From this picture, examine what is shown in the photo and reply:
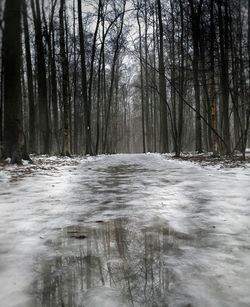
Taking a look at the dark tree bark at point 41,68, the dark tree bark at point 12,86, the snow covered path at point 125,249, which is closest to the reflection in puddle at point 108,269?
the snow covered path at point 125,249

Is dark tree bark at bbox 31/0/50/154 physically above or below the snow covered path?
above

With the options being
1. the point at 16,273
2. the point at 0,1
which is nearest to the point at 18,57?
the point at 0,1

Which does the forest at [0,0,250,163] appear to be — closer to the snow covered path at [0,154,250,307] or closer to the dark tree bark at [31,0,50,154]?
the dark tree bark at [31,0,50,154]

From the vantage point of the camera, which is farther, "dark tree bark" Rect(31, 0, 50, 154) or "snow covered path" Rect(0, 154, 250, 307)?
"dark tree bark" Rect(31, 0, 50, 154)

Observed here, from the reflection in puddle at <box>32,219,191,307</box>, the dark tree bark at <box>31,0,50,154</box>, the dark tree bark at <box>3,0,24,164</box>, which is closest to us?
the reflection in puddle at <box>32,219,191,307</box>

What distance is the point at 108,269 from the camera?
9.29 ft

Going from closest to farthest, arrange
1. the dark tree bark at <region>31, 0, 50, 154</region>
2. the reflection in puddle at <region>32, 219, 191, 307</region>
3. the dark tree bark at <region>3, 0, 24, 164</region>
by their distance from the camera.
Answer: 1. the reflection in puddle at <region>32, 219, 191, 307</region>
2. the dark tree bark at <region>3, 0, 24, 164</region>
3. the dark tree bark at <region>31, 0, 50, 154</region>

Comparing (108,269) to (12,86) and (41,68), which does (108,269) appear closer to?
(12,86)

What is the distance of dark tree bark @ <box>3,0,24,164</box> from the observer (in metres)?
11.8

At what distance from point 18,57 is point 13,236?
31.6ft

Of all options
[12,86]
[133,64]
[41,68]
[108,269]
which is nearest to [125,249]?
[108,269]

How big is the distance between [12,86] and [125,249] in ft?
31.9

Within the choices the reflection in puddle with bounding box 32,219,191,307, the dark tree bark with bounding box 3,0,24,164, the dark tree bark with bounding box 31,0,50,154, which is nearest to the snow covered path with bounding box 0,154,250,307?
the reflection in puddle with bounding box 32,219,191,307

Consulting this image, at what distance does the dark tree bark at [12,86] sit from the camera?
11.8 metres
